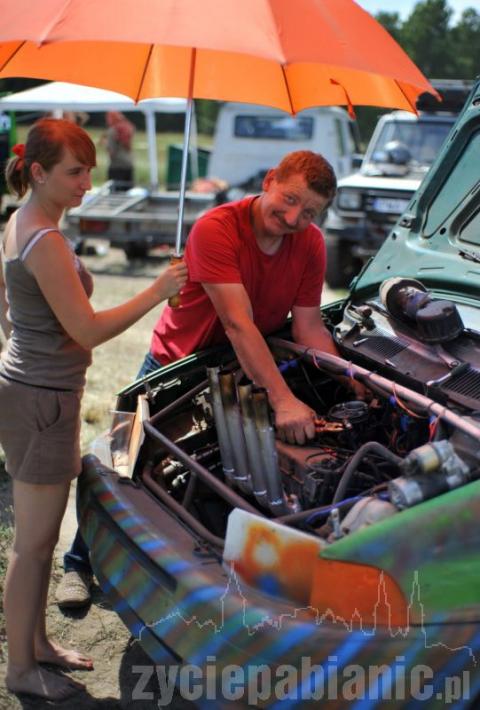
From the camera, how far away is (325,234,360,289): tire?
990 centimetres

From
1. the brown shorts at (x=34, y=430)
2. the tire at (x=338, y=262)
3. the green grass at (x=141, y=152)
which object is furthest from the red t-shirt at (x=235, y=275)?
the green grass at (x=141, y=152)

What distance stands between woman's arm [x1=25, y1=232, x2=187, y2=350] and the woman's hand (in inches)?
3.3

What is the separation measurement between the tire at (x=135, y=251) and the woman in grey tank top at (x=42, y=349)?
352 inches

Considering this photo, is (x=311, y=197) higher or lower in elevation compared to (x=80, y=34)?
lower

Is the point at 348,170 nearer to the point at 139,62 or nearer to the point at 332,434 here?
the point at 139,62

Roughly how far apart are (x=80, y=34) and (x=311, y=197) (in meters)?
1.03

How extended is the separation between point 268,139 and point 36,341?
40.5ft

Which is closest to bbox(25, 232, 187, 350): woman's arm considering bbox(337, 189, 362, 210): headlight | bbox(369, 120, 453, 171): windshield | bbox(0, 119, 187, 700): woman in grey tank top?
bbox(0, 119, 187, 700): woman in grey tank top

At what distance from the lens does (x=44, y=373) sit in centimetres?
270

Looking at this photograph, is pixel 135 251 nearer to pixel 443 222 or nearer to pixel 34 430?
pixel 443 222

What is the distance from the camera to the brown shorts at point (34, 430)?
2.69 metres

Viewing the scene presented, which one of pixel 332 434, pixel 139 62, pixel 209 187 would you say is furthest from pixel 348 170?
pixel 332 434

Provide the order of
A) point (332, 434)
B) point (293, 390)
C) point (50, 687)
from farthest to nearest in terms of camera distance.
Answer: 1. point (293, 390)
2. point (332, 434)
3. point (50, 687)

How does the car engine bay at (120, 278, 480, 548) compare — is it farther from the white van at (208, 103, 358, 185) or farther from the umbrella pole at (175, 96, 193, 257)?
the white van at (208, 103, 358, 185)
